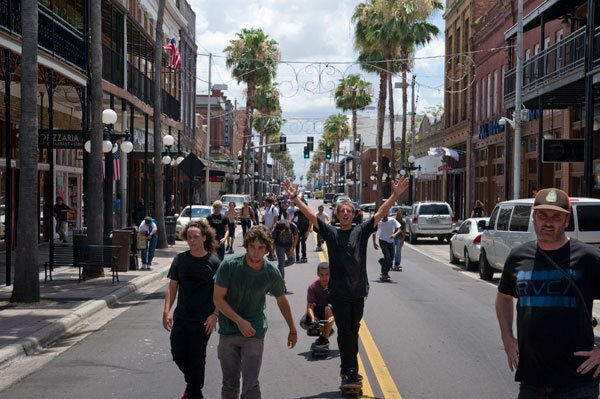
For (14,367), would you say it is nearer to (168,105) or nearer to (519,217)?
(519,217)

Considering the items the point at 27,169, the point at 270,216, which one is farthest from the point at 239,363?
the point at 270,216

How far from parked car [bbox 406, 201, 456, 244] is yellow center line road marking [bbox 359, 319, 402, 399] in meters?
24.2

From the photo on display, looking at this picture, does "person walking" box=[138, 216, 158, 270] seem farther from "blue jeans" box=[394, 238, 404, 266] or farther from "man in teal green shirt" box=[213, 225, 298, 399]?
"man in teal green shirt" box=[213, 225, 298, 399]

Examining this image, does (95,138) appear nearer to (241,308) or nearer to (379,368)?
(379,368)

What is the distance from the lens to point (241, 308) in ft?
20.9

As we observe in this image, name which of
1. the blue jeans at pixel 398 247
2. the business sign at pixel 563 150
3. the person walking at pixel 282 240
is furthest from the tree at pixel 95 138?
the business sign at pixel 563 150

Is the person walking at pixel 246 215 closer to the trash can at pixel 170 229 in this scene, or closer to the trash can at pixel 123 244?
the trash can at pixel 170 229

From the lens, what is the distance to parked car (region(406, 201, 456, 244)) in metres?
35.5

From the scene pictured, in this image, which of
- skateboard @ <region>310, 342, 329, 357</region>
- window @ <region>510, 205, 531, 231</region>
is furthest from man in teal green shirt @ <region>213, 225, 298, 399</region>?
window @ <region>510, 205, 531, 231</region>

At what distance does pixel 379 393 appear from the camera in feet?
26.0

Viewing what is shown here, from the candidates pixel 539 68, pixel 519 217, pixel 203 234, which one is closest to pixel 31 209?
pixel 203 234

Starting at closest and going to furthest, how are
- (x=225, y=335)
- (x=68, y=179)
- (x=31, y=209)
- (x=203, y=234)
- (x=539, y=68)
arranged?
(x=225, y=335), (x=203, y=234), (x=31, y=209), (x=539, y=68), (x=68, y=179)

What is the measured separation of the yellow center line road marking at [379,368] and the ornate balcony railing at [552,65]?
534 inches

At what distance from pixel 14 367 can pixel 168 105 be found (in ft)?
84.2
